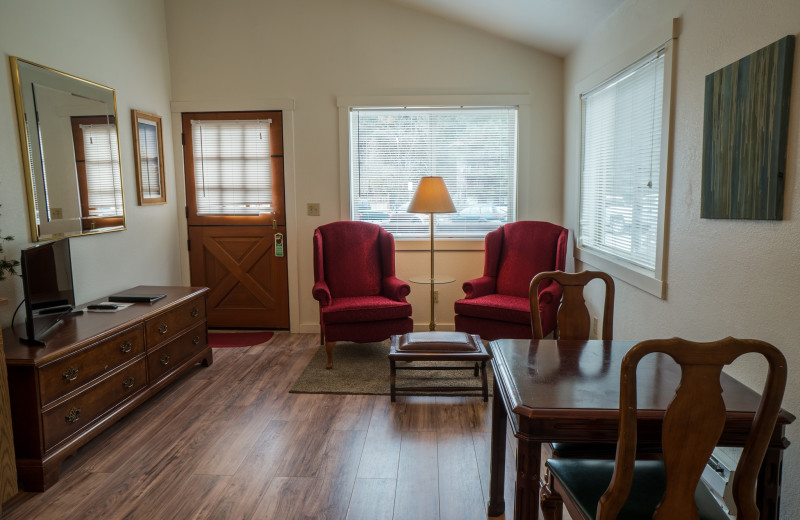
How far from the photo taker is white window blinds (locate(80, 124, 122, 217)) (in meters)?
3.59

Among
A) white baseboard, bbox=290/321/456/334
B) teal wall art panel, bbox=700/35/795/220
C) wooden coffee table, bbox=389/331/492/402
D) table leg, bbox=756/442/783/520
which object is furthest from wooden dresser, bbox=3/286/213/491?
teal wall art panel, bbox=700/35/795/220

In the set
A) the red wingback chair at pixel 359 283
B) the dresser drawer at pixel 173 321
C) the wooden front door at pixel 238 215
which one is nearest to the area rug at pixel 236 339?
the wooden front door at pixel 238 215

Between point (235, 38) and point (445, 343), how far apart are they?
11.0ft

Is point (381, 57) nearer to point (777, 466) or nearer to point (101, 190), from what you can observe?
point (101, 190)

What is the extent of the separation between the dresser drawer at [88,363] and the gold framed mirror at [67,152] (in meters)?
0.84

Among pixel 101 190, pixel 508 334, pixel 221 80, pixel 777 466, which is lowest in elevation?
pixel 508 334

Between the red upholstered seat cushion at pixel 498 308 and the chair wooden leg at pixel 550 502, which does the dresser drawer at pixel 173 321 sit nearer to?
the red upholstered seat cushion at pixel 498 308

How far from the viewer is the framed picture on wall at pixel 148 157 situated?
13.8 ft

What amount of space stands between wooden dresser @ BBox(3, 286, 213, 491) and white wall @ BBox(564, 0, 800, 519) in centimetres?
291

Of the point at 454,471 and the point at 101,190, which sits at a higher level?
the point at 101,190

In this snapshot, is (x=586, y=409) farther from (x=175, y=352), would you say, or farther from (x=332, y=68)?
(x=332, y=68)

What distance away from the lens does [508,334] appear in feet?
12.9

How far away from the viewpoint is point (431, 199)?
4.27 m

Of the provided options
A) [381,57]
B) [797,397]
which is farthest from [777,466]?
[381,57]
